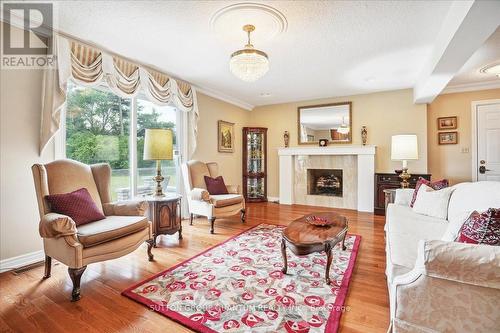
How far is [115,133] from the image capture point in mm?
3414

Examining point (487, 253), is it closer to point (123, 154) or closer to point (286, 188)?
point (123, 154)

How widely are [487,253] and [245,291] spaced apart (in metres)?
1.54

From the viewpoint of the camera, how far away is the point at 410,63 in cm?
348

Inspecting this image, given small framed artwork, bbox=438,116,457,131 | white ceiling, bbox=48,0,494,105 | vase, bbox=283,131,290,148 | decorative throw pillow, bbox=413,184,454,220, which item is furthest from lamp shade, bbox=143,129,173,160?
small framed artwork, bbox=438,116,457,131

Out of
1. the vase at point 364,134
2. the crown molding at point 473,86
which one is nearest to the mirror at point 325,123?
the vase at point 364,134

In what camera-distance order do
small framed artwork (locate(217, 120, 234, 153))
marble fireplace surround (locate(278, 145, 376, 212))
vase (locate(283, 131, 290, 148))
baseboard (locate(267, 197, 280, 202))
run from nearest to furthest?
marble fireplace surround (locate(278, 145, 376, 212)) → small framed artwork (locate(217, 120, 234, 153)) → vase (locate(283, 131, 290, 148)) → baseboard (locate(267, 197, 280, 202))

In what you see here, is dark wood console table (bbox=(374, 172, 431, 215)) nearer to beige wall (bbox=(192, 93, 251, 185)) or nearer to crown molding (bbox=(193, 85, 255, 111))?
beige wall (bbox=(192, 93, 251, 185))

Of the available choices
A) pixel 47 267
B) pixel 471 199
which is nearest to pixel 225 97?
pixel 47 267

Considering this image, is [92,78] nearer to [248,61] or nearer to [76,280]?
[248,61]

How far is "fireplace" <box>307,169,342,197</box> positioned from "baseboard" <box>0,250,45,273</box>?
4.89m

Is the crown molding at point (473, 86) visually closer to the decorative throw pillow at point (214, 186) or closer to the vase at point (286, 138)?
the vase at point (286, 138)

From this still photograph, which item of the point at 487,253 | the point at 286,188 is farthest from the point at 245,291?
the point at 286,188

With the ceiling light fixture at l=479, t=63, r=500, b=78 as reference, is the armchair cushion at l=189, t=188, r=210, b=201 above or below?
below

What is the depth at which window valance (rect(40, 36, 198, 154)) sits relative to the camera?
2.53m
